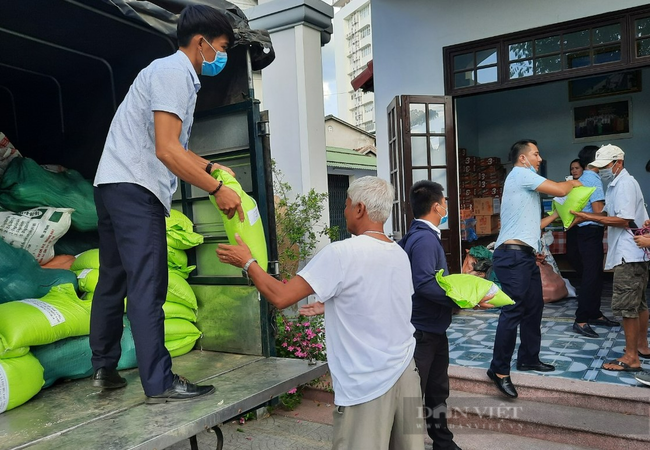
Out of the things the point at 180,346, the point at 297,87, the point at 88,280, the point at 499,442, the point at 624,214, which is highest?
the point at 297,87

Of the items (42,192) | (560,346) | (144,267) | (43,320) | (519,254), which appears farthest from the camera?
(560,346)

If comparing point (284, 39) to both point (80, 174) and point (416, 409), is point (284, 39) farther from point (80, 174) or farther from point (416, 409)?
point (416, 409)

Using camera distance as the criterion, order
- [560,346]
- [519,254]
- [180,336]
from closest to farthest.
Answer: [180,336], [519,254], [560,346]

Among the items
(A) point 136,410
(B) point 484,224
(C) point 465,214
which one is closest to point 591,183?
(C) point 465,214

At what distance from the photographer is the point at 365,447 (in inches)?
72.2

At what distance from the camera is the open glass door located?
6.04 m

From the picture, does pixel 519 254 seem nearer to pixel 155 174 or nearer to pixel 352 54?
pixel 155 174

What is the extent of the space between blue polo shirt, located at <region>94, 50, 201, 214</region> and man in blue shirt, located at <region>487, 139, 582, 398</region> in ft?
8.51

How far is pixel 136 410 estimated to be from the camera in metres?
1.97

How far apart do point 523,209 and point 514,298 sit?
26.2 inches

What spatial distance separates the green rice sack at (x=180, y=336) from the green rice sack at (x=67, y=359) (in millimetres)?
215

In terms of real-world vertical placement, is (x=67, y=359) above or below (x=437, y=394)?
above

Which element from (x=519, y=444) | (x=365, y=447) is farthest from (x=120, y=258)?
(x=519, y=444)

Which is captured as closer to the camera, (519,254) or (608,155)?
(519,254)
